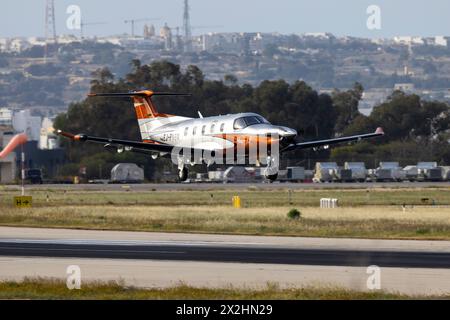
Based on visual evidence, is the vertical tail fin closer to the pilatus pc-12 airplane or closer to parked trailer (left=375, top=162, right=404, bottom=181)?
the pilatus pc-12 airplane

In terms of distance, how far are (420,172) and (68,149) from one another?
4822 centimetres

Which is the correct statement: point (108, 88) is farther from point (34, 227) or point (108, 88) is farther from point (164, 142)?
point (34, 227)

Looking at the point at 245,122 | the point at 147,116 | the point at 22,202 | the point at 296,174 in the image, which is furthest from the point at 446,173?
the point at 245,122

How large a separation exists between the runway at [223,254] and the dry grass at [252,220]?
24.3ft

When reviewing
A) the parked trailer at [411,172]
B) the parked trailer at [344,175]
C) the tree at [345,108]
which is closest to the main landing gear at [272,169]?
the parked trailer at [344,175]

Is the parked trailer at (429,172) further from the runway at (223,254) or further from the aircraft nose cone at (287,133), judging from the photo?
the runway at (223,254)

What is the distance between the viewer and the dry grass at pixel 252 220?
51.9 metres

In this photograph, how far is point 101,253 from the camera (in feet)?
138

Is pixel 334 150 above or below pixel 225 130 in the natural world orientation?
below

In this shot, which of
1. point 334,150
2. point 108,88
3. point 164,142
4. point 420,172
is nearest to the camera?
point 164,142

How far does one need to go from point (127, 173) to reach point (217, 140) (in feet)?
230

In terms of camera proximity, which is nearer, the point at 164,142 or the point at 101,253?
the point at 101,253
